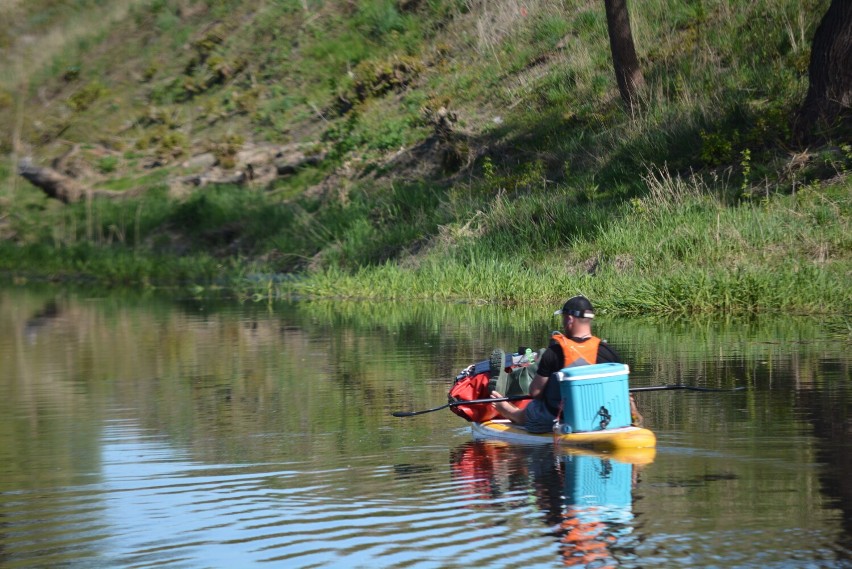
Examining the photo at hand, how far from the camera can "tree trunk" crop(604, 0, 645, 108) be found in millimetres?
27969

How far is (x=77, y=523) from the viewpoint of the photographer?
884cm

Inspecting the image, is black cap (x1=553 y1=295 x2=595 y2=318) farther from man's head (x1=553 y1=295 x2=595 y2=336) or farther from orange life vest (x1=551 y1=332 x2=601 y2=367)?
orange life vest (x1=551 y1=332 x2=601 y2=367)

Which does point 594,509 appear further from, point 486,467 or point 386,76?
point 386,76

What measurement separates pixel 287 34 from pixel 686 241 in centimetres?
2606

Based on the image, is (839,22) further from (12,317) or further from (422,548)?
(422,548)

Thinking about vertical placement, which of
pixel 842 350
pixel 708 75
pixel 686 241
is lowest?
pixel 842 350

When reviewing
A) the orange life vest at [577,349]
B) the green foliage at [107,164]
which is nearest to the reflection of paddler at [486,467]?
the orange life vest at [577,349]

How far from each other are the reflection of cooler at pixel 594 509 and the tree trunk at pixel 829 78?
50.2 feet

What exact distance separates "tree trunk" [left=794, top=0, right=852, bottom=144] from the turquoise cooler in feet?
49.2

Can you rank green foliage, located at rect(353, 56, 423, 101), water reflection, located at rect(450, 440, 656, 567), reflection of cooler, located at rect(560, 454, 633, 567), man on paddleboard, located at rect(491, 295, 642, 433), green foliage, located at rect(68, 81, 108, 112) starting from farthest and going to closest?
green foliage, located at rect(68, 81, 108, 112) → green foliage, located at rect(353, 56, 423, 101) → man on paddleboard, located at rect(491, 295, 642, 433) → water reflection, located at rect(450, 440, 656, 567) → reflection of cooler, located at rect(560, 454, 633, 567)

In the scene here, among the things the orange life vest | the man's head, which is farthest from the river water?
the man's head

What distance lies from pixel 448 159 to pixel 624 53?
17.1ft

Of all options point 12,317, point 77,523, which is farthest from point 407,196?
point 77,523

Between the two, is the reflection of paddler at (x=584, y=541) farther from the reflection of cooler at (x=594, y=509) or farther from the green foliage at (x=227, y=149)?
the green foliage at (x=227, y=149)
